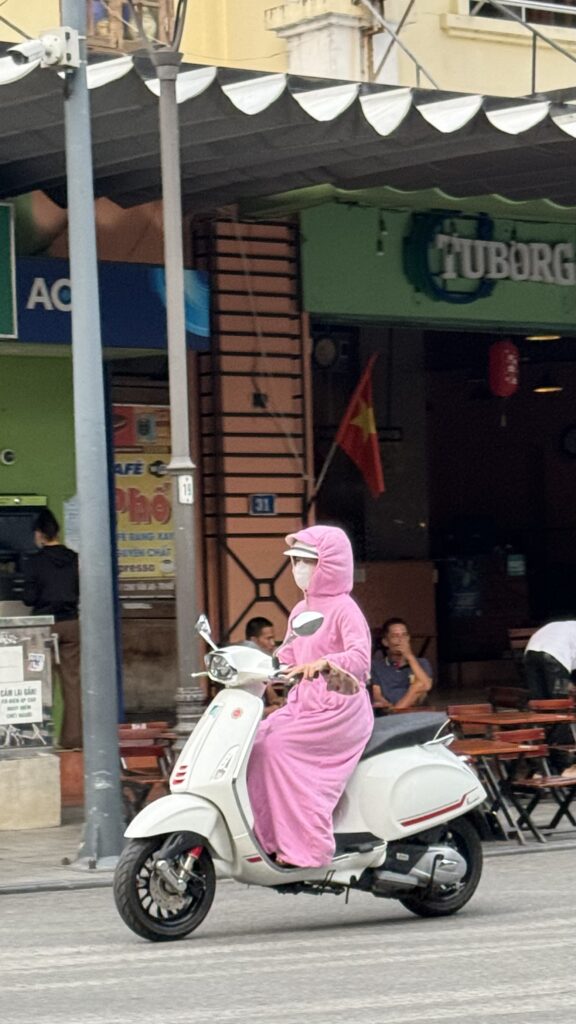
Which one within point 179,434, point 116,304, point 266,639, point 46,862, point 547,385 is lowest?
point 46,862

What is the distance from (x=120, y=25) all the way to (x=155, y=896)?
29.3 ft

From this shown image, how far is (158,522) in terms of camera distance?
1738cm

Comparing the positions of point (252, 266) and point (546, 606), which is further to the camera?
point (546, 606)

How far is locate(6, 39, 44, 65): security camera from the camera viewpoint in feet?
39.1

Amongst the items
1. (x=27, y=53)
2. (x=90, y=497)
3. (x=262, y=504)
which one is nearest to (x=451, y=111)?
(x=27, y=53)

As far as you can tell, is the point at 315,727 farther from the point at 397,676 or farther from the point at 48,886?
the point at 397,676

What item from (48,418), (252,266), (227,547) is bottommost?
(227,547)

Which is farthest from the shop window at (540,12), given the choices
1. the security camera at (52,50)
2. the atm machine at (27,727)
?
the atm machine at (27,727)

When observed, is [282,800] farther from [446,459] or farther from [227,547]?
[446,459]

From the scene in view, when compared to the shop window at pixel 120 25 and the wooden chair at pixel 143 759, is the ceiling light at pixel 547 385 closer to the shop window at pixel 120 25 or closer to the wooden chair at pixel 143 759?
the shop window at pixel 120 25

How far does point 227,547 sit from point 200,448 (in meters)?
0.83

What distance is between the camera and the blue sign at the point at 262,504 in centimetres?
1692

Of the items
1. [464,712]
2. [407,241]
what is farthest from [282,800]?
[407,241]

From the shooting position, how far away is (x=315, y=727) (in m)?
9.11
